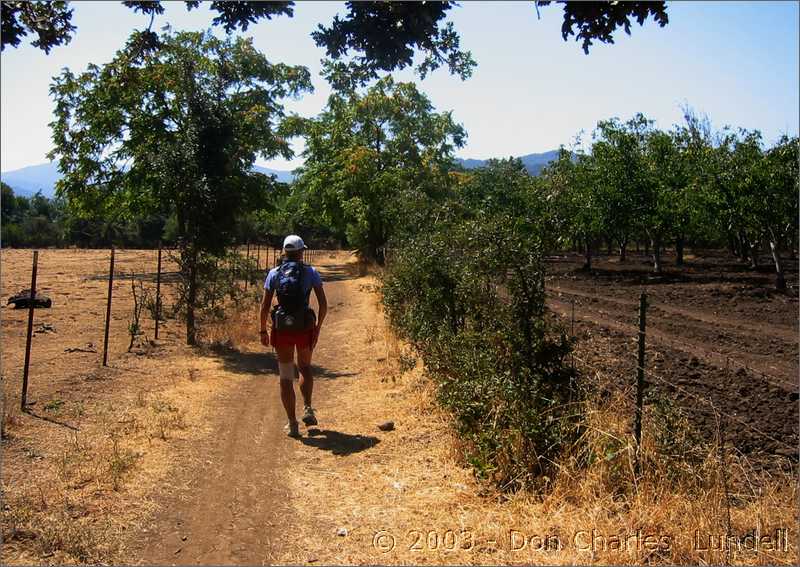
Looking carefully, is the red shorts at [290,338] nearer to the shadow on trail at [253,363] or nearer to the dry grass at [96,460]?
the dry grass at [96,460]

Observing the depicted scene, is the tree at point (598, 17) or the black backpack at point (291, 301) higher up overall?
the tree at point (598, 17)

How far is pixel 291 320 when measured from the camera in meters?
6.20

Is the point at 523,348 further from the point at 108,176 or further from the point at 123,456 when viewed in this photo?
the point at 108,176

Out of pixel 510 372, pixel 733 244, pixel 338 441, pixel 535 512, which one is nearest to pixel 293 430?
pixel 338 441

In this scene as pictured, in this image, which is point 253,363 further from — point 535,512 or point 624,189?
point 624,189

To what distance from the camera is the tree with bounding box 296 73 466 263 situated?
31281 mm

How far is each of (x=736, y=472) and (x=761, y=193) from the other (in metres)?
19.9

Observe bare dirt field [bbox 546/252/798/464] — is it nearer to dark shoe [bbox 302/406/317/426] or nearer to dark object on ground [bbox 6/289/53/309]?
dark shoe [bbox 302/406/317/426]

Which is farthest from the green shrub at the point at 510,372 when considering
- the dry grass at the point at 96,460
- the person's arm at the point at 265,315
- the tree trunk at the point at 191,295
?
the tree trunk at the point at 191,295

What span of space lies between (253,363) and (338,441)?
4.07 meters

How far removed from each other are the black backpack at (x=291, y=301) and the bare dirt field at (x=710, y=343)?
2.21 metres

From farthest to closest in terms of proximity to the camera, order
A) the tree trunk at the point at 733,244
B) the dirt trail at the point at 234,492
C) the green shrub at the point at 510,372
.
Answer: the tree trunk at the point at 733,244 → the green shrub at the point at 510,372 → the dirt trail at the point at 234,492

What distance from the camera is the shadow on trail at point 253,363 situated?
30.7 ft

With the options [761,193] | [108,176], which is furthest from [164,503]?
[108,176]
